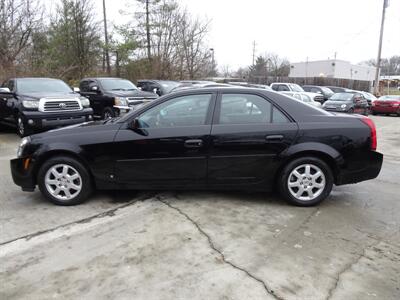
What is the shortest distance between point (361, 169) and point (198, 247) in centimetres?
250

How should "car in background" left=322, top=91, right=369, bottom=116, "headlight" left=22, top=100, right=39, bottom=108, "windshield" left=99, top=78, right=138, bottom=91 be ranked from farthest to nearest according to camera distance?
"car in background" left=322, top=91, right=369, bottom=116 < "windshield" left=99, top=78, right=138, bottom=91 < "headlight" left=22, top=100, right=39, bottom=108

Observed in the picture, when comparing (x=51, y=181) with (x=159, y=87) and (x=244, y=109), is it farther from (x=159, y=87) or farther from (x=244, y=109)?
(x=159, y=87)

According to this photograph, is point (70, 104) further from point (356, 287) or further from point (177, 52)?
point (177, 52)

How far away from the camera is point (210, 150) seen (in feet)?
14.9

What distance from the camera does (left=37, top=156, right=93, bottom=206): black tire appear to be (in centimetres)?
460

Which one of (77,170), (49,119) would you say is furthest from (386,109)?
(77,170)

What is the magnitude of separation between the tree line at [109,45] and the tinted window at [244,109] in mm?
22166

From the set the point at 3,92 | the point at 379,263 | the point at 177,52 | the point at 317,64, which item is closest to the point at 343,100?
the point at 177,52

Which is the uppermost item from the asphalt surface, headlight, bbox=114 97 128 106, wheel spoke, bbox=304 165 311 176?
headlight, bbox=114 97 128 106

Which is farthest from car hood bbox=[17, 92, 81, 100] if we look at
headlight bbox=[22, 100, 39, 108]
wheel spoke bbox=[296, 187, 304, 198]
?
wheel spoke bbox=[296, 187, 304, 198]

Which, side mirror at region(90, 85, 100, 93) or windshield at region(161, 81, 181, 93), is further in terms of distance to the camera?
windshield at region(161, 81, 181, 93)

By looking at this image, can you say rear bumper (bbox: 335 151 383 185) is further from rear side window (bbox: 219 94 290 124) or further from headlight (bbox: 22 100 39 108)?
headlight (bbox: 22 100 39 108)

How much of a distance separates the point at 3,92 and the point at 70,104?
2001 mm

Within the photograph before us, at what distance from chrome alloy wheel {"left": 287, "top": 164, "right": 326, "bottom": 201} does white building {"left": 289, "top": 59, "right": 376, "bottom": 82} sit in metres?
61.0
